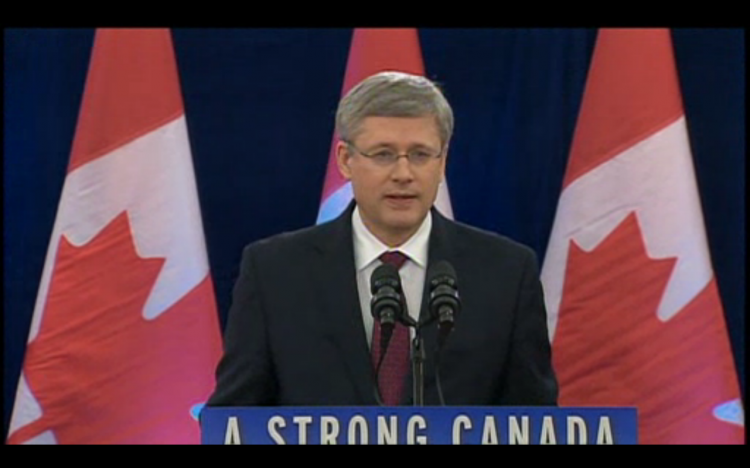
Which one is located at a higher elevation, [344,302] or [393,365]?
[344,302]

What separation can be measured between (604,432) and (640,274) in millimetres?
1866

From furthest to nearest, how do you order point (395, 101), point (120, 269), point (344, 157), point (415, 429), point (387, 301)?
point (120, 269)
point (344, 157)
point (395, 101)
point (387, 301)
point (415, 429)

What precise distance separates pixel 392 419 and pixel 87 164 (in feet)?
6.76

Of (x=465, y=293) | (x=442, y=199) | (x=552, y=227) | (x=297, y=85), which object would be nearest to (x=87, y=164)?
(x=297, y=85)

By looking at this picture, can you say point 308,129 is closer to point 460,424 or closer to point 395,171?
point 395,171

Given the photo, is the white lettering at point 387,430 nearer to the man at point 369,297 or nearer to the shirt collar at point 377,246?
the man at point 369,297

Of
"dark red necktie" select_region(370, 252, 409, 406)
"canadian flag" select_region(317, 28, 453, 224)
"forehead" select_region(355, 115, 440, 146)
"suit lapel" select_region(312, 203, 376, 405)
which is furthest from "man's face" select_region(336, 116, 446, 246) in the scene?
"canadian flag" select_region(317, 28, 453, 224)

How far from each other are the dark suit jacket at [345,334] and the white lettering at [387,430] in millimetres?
440

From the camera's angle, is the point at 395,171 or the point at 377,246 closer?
the point at 395,171

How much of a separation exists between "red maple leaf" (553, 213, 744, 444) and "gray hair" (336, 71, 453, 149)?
1.43 m

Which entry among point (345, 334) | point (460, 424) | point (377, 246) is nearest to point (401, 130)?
point (377, 246)

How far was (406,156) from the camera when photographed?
9.18ft

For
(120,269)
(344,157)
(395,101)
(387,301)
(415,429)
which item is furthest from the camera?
(120,269)

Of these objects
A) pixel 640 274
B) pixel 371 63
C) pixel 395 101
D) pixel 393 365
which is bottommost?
pixel 393 365
